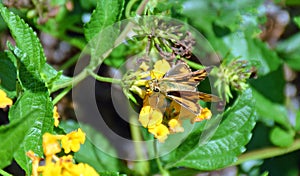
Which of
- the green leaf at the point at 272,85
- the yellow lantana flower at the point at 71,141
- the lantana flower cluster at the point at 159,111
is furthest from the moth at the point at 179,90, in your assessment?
the green leaf at the point at 272,85

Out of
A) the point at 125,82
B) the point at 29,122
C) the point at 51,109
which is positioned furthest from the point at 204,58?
the point at 29,122

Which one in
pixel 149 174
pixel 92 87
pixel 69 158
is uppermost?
pixel 69 158

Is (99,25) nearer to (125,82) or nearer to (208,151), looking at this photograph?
(125,82)

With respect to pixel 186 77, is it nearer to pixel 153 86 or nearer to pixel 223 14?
pixel 153 86

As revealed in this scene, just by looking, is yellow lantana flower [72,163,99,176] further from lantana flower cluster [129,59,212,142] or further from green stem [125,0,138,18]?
green stem [125,0,138,18]

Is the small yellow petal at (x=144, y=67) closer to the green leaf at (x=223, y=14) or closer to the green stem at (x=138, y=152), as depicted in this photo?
the green stem at (x=138, y=152)

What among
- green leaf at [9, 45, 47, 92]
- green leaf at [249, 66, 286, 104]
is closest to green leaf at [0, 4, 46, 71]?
green leaf at [9, 45, 47, 92]

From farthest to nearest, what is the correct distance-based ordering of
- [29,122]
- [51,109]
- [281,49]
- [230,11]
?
[281,49] → [230,11] → [51,109] → [29,122]
